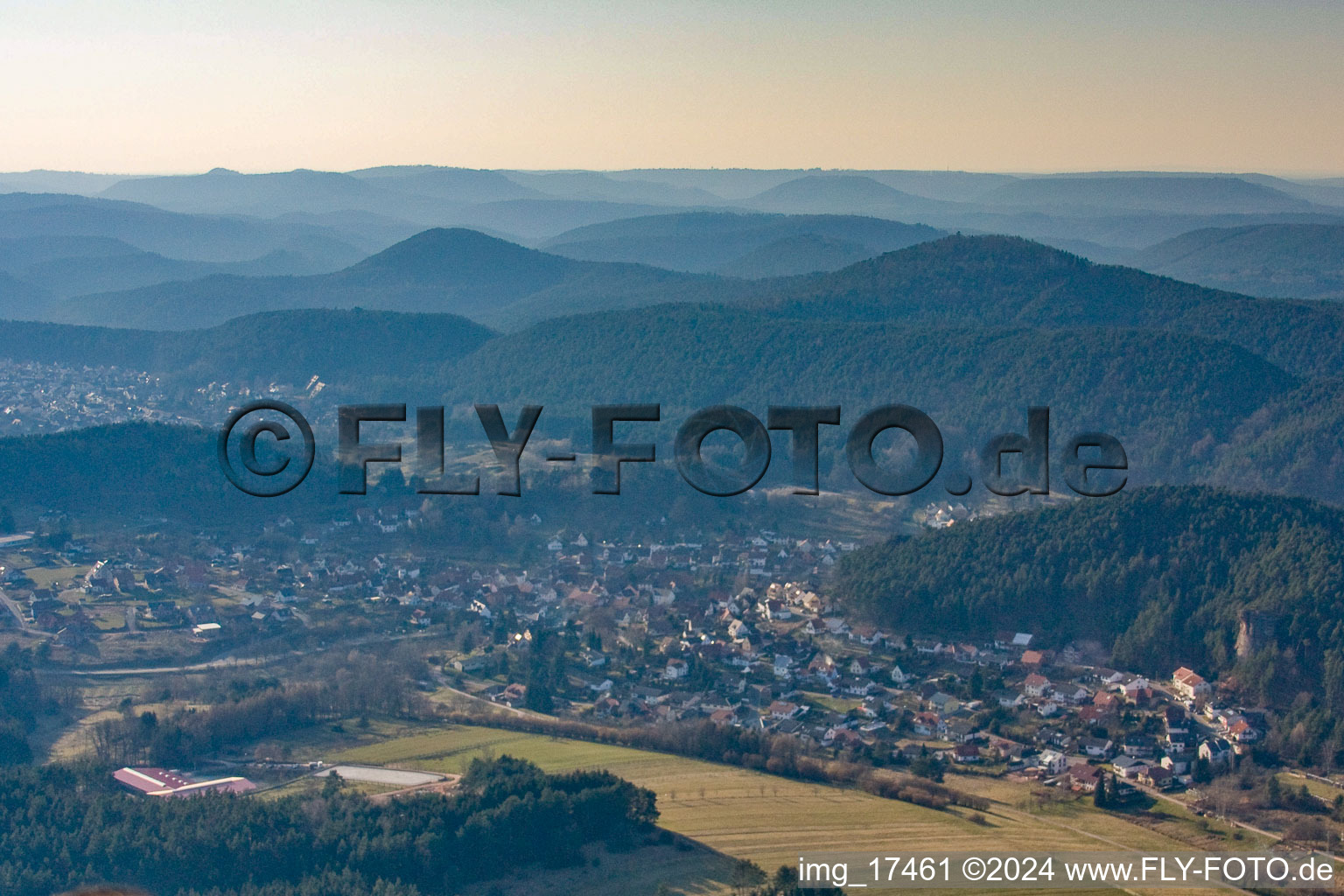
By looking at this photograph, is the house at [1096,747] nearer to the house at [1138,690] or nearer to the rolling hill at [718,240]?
the house at [1138,690]

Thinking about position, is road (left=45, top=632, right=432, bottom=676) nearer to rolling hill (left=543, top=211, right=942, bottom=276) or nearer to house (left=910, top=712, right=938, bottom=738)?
house (left=910, top=712, right=938, bottom=738)

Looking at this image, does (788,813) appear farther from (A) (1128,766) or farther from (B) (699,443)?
(A) (1128,766)

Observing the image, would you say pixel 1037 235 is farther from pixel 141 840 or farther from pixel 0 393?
pixel 141 840

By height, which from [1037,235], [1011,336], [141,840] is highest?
[1037,235]

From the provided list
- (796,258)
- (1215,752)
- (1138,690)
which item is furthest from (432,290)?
(1215,752)

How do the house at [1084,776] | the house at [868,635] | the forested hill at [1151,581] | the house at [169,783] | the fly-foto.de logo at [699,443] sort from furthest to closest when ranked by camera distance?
1. the house at [868,635]
2. the forested hill at [1151,581]
3. the house at [1084,776]
4. the house at [169,783]
5. the fly-foto.de logo at [699,443]

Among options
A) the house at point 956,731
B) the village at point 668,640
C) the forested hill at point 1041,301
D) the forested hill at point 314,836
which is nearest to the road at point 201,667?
the village at point 668,640

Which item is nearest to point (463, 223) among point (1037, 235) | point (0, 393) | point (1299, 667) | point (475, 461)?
point (1037, 235)
